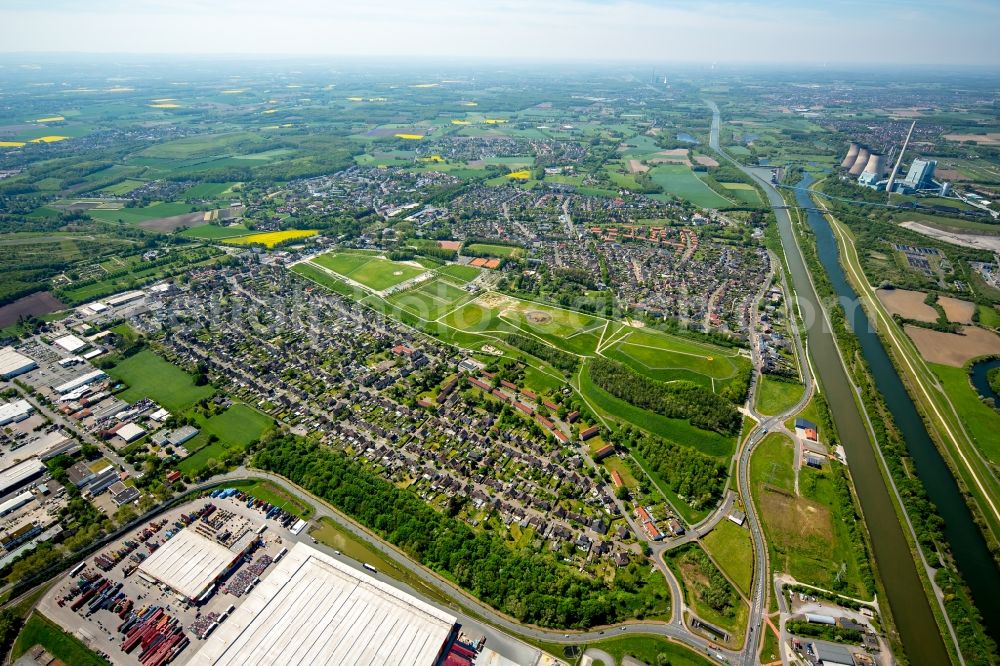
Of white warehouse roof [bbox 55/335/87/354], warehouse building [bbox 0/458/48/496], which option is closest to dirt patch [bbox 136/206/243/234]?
white warehouse roof [bbox 55/335/87/354]

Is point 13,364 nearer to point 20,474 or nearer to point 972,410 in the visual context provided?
point 20,474

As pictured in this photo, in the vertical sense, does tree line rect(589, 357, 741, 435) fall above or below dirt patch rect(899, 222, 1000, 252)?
below

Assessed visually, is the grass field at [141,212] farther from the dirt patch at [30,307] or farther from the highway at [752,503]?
the highway at [752,503]

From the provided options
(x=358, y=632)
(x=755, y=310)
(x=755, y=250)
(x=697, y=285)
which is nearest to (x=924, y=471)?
(x=755, y=310)

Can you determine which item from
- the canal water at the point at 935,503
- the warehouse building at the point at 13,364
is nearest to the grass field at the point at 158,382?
the warehouse building at the point at 13,364

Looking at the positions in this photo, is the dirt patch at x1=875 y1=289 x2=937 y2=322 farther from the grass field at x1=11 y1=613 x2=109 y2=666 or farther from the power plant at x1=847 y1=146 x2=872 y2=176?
the grass field at x1=11 y1=613 x2=109 y2=666

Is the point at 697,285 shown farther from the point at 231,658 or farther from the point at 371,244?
the point at 231,658

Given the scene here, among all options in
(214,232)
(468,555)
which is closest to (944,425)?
(468,555)
